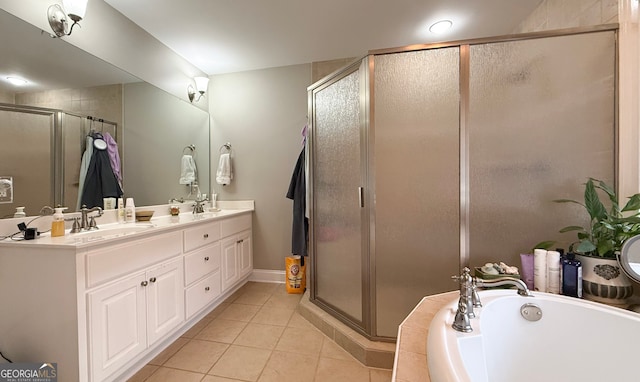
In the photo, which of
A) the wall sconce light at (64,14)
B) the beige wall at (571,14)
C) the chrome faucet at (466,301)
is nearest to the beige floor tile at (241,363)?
the chrome faucet at (466,301)

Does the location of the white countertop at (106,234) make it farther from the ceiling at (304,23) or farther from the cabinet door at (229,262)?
the ceiling at (304,23)

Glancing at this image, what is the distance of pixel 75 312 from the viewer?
3.57ft

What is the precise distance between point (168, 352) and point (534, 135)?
2.70m

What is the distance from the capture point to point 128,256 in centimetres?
134

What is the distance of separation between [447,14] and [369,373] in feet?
8.85

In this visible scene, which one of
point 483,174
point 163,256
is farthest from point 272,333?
point 483,174

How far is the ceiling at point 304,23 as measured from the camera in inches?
72.4

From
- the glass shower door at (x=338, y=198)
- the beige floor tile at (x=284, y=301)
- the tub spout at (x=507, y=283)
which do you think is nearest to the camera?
the tub spout at (x=507, y=283)

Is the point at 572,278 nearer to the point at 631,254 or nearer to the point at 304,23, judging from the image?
the point at 631,254

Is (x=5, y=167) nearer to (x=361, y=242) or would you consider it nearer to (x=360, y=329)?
(x=361, y=242)

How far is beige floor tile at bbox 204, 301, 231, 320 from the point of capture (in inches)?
82.0

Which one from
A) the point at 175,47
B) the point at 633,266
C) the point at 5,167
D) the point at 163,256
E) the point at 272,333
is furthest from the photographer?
the point at 175,47

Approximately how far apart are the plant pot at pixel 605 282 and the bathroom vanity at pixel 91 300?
2.32 meters

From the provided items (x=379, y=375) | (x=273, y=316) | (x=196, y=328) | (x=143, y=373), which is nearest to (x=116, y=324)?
(x=143, y=373)
